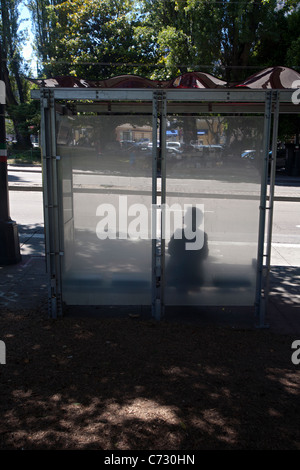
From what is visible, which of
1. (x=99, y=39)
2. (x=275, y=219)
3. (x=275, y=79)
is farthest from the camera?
(x=99, y=39)

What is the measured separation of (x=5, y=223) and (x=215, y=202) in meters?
3.70

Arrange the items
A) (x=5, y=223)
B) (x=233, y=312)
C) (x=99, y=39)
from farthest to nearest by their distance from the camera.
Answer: (x=99, y=39)
(x=5, y=223)
(x=233, y=312)

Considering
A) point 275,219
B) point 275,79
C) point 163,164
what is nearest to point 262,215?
point 163,164

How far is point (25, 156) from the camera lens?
3450cm

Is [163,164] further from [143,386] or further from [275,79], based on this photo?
[143,386]

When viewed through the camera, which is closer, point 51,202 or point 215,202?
point 51,202

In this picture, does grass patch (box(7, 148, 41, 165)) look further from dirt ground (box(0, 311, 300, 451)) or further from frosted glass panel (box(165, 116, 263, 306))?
dirt ground (box(0, 311, 300, 451))

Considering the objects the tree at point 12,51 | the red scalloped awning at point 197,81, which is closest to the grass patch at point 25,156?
the tree at point 12,51

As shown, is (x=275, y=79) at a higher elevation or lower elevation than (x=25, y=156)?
higher

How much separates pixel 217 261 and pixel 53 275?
→ 204 cm

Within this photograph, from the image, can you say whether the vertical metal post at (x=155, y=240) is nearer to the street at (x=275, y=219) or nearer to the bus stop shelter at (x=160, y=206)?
the bus stop shelter at (x=160, y=206)

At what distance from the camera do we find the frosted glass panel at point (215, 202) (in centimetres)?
507

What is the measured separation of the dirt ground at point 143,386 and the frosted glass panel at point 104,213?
48 cm

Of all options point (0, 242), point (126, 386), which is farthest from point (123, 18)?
point (126, 386)
